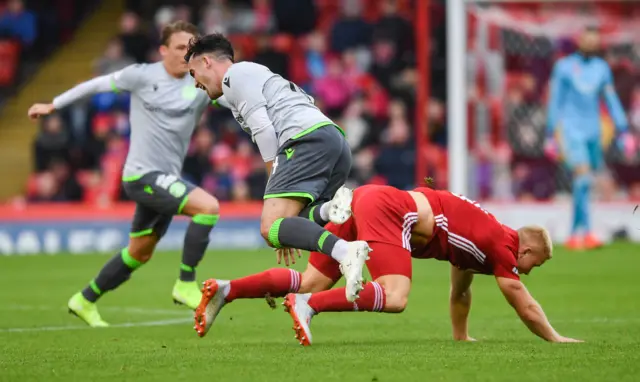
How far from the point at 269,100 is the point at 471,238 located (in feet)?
5.00

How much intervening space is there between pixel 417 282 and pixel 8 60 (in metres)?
12.0

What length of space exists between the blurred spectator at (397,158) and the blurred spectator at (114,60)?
4.78 m

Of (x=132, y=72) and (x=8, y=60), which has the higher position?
(x=132, y=72)

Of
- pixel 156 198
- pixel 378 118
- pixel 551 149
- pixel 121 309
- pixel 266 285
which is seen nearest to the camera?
pixel 266 285

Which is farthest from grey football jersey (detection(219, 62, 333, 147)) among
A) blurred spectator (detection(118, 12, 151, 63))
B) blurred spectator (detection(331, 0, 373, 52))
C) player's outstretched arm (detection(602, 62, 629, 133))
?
blurred spectator (detection(331, 0, 373, 52))

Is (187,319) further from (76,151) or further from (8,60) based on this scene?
(8,60)

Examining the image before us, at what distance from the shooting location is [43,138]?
20766 millimetres

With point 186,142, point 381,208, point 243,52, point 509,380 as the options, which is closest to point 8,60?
point 243,52

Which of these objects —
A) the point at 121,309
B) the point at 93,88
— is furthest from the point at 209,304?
the point at 121,309

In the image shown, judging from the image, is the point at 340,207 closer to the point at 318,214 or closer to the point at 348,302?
the point at 318,214

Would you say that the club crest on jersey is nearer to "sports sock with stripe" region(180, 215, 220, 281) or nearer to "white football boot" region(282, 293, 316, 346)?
"sports sock with stripe" region(180, 215, 220, 281)

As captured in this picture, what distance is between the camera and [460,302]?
8.26 meters

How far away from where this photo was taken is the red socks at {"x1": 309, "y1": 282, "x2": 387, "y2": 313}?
7.45 m

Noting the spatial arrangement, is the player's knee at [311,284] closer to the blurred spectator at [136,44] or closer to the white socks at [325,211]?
the white socks at [325,211]
